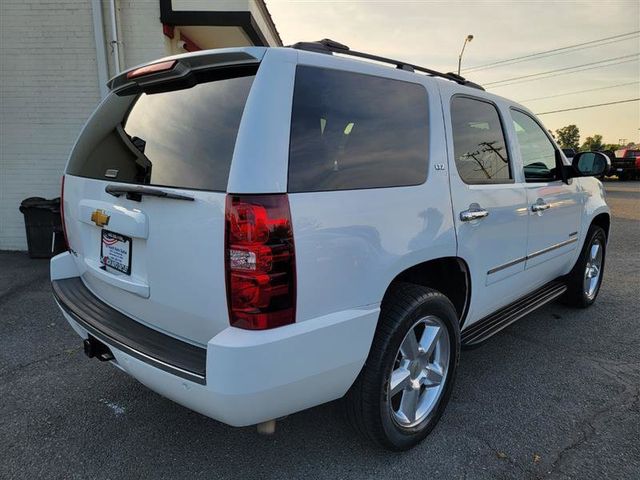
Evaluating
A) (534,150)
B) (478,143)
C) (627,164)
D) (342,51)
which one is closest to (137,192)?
(342,51)

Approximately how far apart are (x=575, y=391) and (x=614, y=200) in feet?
53.6

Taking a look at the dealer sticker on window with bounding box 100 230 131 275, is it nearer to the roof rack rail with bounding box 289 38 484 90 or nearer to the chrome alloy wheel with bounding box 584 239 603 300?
the roof rack rail with bounding box 289 38 484 90

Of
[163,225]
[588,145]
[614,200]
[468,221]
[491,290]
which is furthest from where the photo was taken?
[588,145]

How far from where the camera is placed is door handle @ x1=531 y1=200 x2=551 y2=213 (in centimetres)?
336

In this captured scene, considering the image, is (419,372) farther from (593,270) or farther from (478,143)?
(593,270)

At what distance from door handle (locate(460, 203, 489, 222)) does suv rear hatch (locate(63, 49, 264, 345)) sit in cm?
143

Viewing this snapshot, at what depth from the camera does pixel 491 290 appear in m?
3.05

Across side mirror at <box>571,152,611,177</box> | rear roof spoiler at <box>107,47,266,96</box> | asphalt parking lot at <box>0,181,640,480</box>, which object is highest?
rear roof spoiler at <box>107,47,266,96</box>

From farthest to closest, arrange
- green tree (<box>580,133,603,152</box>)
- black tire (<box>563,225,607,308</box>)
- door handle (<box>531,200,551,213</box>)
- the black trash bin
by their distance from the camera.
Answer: green tree (<box>580,133,603,152</box>)
the black trash bin
black tire (<box>563,225,607,308</box>)
door handle (<box>531,200,551,213</box>)

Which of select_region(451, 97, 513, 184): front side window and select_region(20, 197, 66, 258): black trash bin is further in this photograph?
select_region(20, 197, 66, 258): black trash bin

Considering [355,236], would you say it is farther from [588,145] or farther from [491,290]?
[588,145]

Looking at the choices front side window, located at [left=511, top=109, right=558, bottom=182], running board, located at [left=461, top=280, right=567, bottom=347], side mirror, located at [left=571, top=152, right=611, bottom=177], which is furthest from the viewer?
side mirror, located at [left=571, top=152, right=611, bottom=177]

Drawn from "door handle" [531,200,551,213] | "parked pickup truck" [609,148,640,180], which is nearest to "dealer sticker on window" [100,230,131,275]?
"door handle" [531,200,551,213]

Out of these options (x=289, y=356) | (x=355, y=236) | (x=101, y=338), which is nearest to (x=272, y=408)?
(x=289, y=356)
